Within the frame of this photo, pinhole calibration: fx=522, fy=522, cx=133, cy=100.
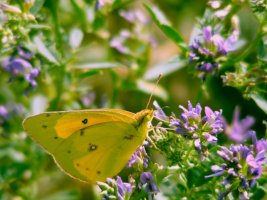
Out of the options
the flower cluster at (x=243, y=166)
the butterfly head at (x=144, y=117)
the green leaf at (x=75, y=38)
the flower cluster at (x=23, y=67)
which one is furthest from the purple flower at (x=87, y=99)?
the flower cluster at (x=243, y=166)

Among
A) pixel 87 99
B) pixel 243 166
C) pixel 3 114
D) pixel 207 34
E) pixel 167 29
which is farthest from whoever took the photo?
pixel 87 99

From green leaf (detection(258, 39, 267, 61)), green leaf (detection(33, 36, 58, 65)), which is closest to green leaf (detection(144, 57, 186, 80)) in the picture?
green leaf (detection(33, 36, 58, 65))

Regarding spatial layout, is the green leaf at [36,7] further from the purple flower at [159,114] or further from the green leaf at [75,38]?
the purple flower at [159,114]

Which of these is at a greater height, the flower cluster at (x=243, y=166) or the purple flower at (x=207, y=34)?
the purple flower at (x=207, y=34)

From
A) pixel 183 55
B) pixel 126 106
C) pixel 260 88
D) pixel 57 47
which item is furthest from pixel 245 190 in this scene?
pixel 126 106

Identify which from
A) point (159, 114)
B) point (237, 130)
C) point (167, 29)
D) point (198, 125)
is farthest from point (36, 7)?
point (237, 130)

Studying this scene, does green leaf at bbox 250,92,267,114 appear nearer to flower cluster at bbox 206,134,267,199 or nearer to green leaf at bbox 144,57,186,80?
flower cluster at bbox 206,134,267,199

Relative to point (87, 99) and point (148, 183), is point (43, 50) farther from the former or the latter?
point (148, 183)
